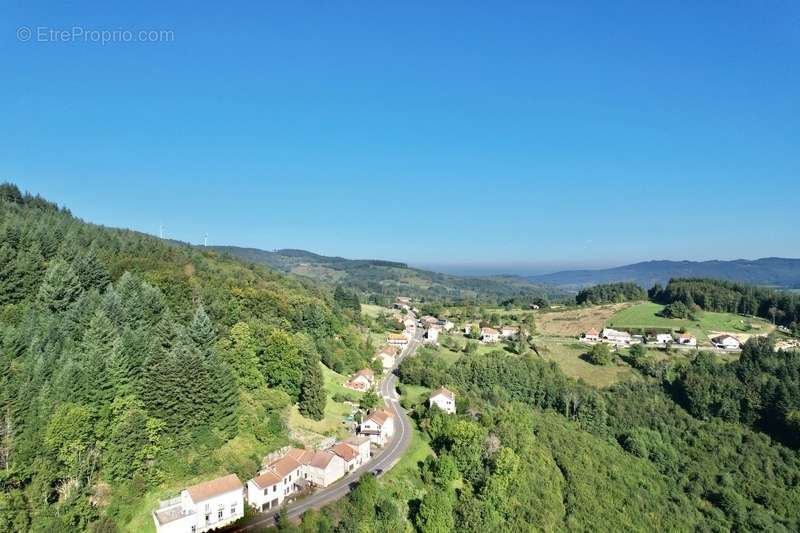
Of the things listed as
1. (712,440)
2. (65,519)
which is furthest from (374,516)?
(712,440)

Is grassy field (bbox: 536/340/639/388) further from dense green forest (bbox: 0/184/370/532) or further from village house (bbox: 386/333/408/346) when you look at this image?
dense green forest (bbox: 0/184/370/532)

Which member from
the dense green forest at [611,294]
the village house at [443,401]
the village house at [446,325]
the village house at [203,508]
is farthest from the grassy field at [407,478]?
the dense green forest at [611,294]

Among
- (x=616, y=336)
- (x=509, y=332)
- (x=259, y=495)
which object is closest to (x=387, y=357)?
(x=509, y=332)

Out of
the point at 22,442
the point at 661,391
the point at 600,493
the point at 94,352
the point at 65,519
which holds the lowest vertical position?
the point at 600,493

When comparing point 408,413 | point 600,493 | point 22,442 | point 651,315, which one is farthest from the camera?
point 651,315

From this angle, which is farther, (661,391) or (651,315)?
(651,315)

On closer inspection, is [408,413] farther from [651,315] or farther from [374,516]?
[651,315]

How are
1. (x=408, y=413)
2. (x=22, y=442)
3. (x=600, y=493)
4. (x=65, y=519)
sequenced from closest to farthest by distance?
(x=65, y=519), (x=22, y=442), (x=600, y=493), (x=408, y=413)
